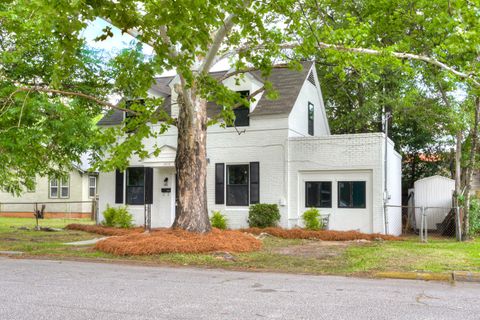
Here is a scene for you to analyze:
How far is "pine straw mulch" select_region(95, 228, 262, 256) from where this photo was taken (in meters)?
13.1

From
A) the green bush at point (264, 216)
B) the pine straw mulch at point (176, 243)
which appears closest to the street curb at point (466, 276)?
the pine straw mulch at point (176, 243)

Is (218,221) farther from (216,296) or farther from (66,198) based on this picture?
(66,198)

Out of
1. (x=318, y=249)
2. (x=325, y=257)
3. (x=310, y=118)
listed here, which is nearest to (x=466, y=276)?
(x=325, y=257)

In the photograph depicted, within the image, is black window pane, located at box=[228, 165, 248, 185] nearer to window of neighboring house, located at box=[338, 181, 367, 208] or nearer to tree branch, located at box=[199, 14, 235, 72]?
window of neighboring house, located at box=[338, 181, 367, 208]

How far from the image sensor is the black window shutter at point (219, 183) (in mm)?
21047

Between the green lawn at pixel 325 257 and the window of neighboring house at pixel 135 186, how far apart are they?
20.7 feet

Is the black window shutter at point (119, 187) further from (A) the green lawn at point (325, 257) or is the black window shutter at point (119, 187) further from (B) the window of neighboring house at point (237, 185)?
(A) the green lawn at point (325, 257)

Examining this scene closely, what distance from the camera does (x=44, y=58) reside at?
17.5m

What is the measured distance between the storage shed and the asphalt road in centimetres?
1408

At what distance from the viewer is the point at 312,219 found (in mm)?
19078

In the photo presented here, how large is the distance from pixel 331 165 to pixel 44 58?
11249 millimetres

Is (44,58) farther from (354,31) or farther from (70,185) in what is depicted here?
(70,185)

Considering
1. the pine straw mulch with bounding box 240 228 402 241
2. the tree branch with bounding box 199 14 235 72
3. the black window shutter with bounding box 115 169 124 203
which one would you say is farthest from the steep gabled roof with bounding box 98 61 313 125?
the tree branch with bounding box 199 14 235 72

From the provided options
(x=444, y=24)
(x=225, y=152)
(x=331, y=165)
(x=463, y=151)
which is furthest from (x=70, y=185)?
(x=444, y=24)
